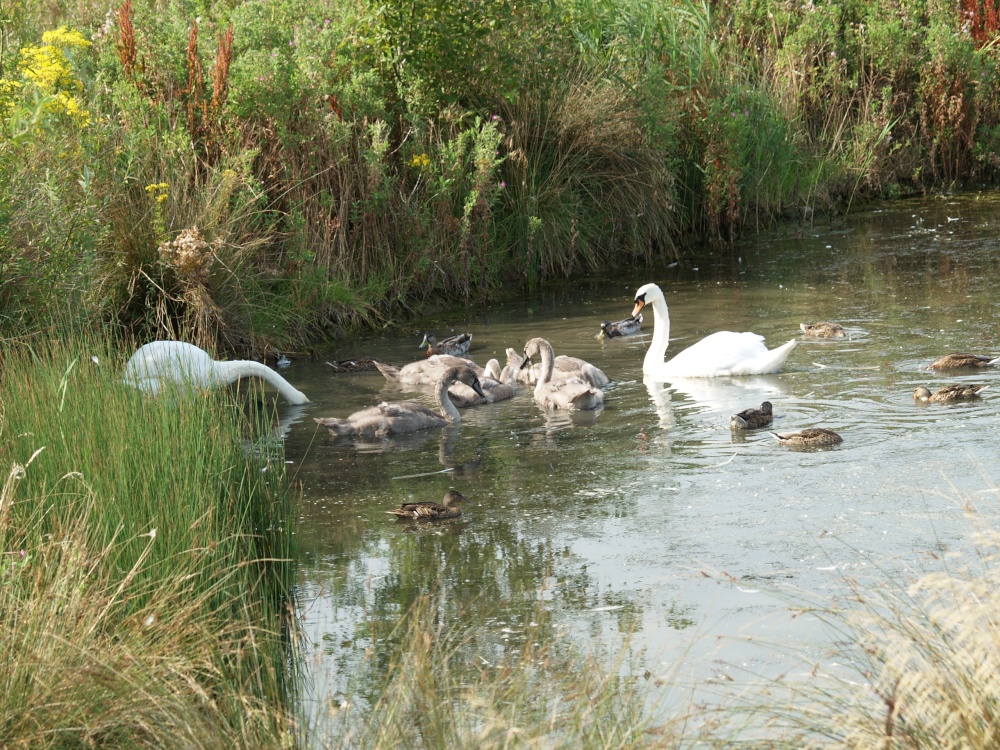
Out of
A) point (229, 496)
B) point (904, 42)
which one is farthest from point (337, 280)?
point (904, 42)

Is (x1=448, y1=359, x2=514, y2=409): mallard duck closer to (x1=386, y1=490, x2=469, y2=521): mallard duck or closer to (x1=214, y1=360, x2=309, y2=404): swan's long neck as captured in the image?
(x1=214, y1=360, x2=309, y2=404): swan's long neck

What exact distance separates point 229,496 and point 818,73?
57.8 ft

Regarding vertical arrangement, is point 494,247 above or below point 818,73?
below

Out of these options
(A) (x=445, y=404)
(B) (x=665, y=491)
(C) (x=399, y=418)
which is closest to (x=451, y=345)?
(A) (x=445, y=404)

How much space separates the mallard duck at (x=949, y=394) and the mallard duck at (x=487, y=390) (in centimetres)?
340

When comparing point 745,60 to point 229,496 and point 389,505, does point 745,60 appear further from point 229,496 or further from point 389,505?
point 229,496

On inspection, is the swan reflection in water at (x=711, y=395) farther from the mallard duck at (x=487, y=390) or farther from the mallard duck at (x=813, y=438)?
the mallard duck at (x=487, y=390)

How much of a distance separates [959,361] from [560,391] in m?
2.99

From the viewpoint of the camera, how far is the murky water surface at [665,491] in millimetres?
5617

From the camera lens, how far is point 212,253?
11.4 meters

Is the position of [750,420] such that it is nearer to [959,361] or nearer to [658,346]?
[959,361]

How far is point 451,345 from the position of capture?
12.1 metres

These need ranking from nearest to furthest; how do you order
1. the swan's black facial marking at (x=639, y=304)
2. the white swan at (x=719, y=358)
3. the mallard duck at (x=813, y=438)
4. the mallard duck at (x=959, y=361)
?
the mallard duck at (x=813, y=438) → the mallard duck at (x=959, y=361) → the white swan at (x=719, y=358) → the swan's black facial marking at (x=639, y=304)

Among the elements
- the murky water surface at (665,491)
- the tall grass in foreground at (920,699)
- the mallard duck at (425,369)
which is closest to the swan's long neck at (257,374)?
the murky water surface at (665,491)
